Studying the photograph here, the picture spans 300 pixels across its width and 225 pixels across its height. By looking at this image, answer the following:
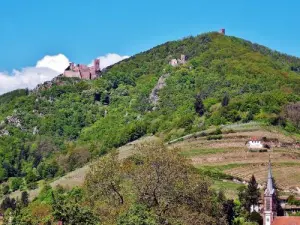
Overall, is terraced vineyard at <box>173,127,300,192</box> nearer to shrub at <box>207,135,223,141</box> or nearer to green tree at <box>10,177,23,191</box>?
shrub at <box>207,135,223,141</box>

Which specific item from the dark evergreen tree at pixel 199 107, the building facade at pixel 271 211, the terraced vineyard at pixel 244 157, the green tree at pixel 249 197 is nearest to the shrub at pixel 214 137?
the terraced vineyard at pixel 244 157

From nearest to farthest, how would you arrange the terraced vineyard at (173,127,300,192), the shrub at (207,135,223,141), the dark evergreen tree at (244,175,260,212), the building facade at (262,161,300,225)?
the building facade at (262,161,300,225) → the dark evergreen tree at (244,175,260,212) → the terraced vineyard at (173,127,300,192) → the shrub at (207,135,223,141)

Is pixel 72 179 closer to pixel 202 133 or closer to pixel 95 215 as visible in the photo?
pixel 202 133

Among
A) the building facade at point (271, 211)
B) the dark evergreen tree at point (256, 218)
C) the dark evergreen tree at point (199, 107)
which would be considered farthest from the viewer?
the dark evergreen tree at point (199, 107)

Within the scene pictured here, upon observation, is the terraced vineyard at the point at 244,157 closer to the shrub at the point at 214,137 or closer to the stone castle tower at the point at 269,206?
the shrub at the point at 214,137

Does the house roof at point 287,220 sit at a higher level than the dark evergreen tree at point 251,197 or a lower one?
lower

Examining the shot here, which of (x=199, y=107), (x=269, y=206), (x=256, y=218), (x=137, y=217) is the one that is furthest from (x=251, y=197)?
(x=199, y=107)

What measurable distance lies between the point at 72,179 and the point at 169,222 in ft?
289

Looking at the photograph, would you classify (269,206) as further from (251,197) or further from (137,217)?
(137,217)

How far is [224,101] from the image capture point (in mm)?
178875

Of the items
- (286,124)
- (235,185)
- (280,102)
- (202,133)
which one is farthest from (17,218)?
(280,102)

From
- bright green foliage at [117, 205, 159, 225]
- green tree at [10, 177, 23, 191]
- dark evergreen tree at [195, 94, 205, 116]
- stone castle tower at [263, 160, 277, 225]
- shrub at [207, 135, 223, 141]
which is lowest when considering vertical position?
bright green foliage at [117, 205, 159, 225]

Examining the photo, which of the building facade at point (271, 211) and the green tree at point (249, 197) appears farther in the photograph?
the green tree at point (249, 197)

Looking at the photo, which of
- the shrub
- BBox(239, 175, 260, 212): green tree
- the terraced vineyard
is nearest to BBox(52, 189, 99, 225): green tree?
BBox(239, 175, 260, 212): green tree
